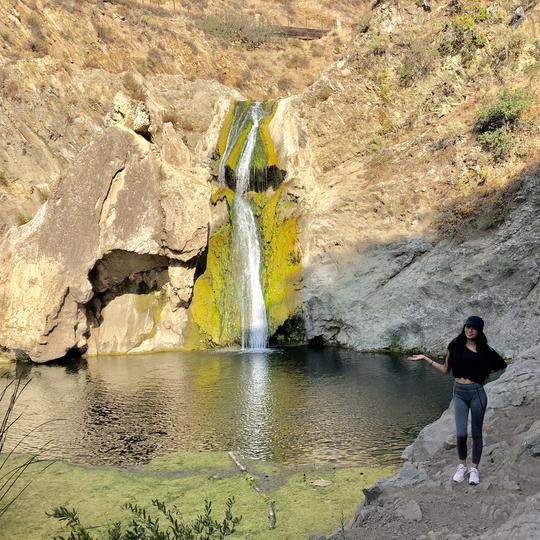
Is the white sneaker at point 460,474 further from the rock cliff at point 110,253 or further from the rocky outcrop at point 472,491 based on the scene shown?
the rock cliff at point 110,253

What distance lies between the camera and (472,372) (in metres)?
7.55

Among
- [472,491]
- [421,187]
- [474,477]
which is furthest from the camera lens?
[421,187]

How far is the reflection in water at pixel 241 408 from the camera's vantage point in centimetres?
1391

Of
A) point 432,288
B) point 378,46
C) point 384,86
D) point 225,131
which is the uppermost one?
point 378,46

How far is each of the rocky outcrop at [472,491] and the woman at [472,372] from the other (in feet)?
1.63

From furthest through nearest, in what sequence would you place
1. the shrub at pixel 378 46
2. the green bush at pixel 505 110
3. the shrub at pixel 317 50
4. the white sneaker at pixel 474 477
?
the shrub at pixel 317 50
the shrub at pixel 378 46
the green bush at pixel 505 110
the white sneaker at pixel 474 477

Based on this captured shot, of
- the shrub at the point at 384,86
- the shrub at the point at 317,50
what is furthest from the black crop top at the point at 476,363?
the shrub at the point at 317,50

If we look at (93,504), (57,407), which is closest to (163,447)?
(93,504)

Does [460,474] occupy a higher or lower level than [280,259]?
lower

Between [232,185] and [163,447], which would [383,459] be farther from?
[232,185]

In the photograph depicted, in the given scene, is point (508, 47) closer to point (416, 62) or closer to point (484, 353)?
point (416, 62)

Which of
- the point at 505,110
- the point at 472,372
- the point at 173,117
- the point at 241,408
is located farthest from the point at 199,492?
the point at 173,117

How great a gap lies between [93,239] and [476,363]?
1027 inches

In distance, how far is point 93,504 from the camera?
10.4m
